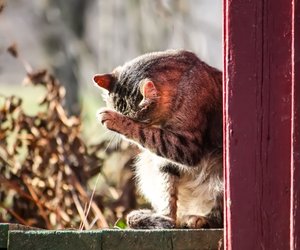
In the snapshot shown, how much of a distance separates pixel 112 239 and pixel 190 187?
4.24 feet

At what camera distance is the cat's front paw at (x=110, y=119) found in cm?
501

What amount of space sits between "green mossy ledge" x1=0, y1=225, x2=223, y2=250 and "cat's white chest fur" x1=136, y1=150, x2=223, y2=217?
97cm

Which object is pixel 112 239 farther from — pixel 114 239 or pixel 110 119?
pixel 110 119

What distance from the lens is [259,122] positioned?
11.5 ft

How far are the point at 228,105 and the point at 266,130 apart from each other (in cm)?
17

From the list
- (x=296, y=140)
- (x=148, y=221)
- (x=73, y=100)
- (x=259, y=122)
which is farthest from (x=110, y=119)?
(x=73, y=100)

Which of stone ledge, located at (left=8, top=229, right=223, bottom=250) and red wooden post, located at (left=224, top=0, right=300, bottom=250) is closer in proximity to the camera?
red wooden post, located at (left=224, top=0, right=300, bottom=250)

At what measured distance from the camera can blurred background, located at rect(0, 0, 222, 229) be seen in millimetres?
6820

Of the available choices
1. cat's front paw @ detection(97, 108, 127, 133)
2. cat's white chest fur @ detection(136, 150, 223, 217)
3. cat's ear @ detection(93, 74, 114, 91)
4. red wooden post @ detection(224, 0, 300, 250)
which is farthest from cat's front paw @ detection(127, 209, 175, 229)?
red wooden post @ detection(224, 0, 300, 250)

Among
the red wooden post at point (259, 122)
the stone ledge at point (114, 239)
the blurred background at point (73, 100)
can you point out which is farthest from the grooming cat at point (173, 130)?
the red wooden post at point (259, 122)

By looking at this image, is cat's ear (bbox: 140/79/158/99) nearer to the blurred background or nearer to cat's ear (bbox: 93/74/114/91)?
cat's ear (bbox: 93/74/114/91)

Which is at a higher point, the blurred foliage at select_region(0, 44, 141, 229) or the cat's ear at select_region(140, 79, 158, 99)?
the cat's ear at select_region(140, 79, 158, 99)

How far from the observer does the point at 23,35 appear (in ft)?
57.2

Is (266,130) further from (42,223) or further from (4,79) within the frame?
(4,79)
